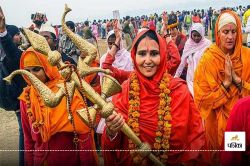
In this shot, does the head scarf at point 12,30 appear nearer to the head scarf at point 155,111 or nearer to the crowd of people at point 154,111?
the crowd of people at point 154,111

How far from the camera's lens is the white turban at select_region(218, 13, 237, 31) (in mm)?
3156

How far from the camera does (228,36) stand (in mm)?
3137

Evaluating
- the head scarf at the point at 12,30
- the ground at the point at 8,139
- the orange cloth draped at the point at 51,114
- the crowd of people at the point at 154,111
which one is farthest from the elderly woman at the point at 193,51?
the head scarf at the point at 12,30

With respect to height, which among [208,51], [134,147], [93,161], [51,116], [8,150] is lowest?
[8,150]

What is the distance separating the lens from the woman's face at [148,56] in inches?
93.4

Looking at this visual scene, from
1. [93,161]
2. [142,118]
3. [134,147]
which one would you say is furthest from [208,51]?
[93,161]

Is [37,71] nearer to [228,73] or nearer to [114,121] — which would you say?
[114,121]

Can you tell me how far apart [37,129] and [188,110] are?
1435 millimetres

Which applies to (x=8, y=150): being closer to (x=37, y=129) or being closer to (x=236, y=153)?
(x=37, y=129)

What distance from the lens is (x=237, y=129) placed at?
1.93 m

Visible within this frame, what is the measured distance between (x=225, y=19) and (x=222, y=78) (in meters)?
0.70

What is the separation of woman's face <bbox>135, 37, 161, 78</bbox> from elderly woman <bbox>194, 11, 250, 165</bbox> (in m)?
1.04

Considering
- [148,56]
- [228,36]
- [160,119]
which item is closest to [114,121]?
[160,119]

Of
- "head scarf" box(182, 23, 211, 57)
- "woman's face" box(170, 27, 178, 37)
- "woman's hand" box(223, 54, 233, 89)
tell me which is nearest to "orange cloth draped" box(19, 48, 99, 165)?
"woman's hand" box(223, 54, 233, 89)
